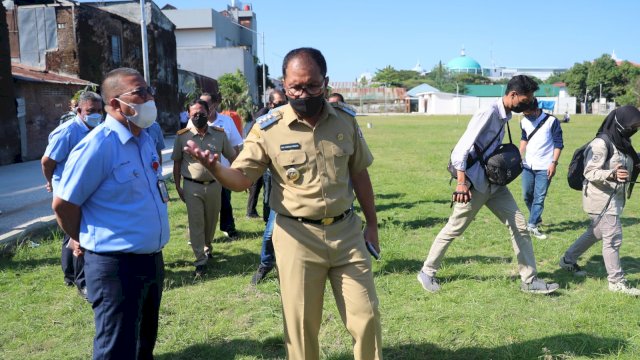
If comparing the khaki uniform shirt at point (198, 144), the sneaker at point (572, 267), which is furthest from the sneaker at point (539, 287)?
the khaki uniform shirt at point (198, 144)

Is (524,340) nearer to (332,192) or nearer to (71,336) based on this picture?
(332,192)

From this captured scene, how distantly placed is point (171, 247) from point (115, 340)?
4092mm

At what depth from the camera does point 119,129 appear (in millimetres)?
2805

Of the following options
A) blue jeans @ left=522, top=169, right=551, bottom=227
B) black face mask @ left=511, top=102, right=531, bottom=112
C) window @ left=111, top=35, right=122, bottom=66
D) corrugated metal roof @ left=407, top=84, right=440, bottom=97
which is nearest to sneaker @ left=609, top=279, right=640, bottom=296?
black face mask @ left=511, top=102, right=531, bottom=112

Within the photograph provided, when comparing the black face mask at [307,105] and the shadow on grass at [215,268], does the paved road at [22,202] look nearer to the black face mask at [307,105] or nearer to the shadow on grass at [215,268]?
the shadow on grass at [215,268]

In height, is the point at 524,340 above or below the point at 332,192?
below

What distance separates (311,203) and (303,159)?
242 mm

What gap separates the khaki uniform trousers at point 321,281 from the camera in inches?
113

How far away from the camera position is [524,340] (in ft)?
12.9

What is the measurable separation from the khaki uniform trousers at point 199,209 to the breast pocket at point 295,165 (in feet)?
9.96

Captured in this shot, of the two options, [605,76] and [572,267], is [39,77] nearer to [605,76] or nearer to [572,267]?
[572,267]

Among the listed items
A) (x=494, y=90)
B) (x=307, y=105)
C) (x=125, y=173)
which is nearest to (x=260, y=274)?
(x=125, y=173)

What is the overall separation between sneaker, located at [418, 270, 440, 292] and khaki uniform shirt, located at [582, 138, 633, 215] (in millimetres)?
1625

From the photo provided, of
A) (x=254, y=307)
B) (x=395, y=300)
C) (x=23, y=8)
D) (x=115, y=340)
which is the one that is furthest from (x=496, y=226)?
(x=23, y=8)
